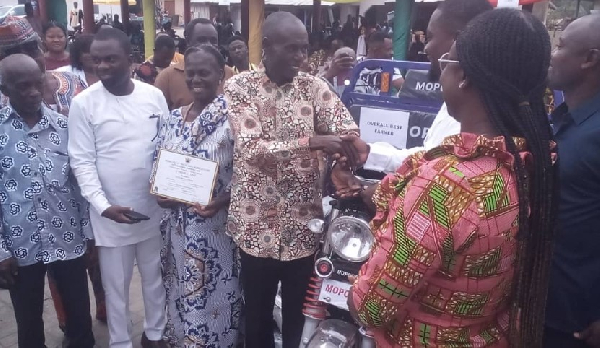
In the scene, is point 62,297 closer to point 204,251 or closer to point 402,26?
point 204,251

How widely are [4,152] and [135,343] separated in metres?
1.48

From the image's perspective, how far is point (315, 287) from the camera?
90.5 inches

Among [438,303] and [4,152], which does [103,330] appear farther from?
[438,303]

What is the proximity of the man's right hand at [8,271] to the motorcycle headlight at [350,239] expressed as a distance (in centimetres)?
167

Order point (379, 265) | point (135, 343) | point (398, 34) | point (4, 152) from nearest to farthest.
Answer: point (379, 265) < point (4, 152) < point (135, 343) < point (398, 34)

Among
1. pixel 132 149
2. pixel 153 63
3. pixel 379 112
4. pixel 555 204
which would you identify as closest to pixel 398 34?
pixel 153 63

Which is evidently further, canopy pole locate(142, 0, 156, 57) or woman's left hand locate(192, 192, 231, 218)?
canopy pole locate(142, 0, 156, 57)

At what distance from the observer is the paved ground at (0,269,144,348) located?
3420 mm

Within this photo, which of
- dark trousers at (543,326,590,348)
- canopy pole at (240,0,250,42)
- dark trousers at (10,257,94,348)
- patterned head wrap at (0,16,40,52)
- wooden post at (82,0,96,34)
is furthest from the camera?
wooden post at (82,0,96,34)

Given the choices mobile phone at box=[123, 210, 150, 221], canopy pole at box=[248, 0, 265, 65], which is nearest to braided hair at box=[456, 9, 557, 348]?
mobile phone at box=[123, 210, 150, 221]

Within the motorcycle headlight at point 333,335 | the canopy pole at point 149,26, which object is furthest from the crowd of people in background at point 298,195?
the canopy pole at point 149,26

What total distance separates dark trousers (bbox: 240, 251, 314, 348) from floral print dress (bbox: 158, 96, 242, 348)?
0.21 metres

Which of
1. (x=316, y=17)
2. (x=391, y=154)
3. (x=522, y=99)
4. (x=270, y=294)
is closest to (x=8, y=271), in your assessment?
(x=270, y=294)

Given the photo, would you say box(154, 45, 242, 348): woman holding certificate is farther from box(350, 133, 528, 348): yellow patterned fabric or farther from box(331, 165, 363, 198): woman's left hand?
box(350, 133, 528, 348): yellow patterned fabric
